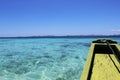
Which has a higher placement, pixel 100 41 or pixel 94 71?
pixel 100 41

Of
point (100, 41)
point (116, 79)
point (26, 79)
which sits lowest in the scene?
point (26, 79)

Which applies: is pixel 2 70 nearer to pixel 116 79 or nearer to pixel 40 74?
pixel 40 74

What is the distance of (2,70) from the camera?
9672 millimetres

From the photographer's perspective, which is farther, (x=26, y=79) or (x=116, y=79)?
(x=26, y=79)

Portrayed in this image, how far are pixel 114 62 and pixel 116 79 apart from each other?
113cm

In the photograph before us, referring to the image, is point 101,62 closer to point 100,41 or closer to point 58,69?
point 100,41

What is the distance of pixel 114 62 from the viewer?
4578 mm

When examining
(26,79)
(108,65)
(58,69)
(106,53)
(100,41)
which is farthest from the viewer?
(58,69)

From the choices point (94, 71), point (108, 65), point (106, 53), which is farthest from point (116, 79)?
point (106, 53)

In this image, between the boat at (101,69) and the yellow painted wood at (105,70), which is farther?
the yellow painted wood at (105,70)

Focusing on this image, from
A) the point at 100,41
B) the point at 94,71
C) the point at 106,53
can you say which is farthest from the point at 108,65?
the point at 100,41

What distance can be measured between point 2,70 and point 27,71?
136 cm

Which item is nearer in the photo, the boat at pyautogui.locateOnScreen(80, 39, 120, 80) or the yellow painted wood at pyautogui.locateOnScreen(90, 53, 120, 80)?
the boat at pyautogui.locateOnScreen(80, 39, 120, 80)

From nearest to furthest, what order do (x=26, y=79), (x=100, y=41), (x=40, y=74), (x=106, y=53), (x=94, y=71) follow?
(x=94, y=71)
(x=106, y=53)
(x=100, y=41)
(x=26, y=79)
(x=40, y=74)
